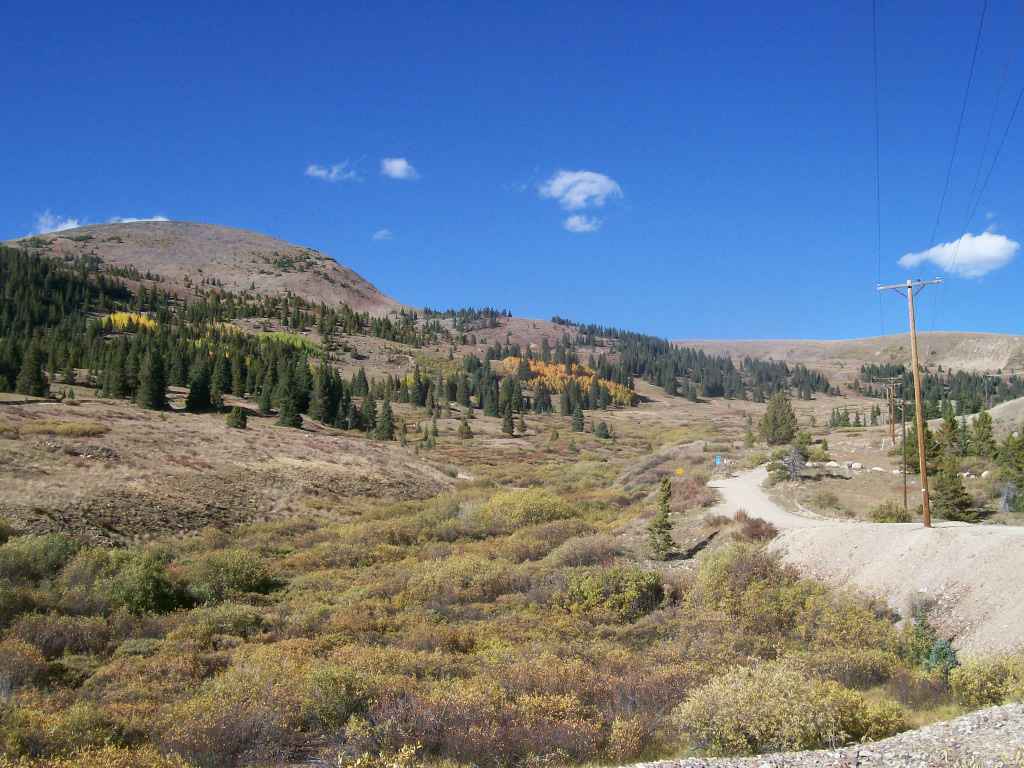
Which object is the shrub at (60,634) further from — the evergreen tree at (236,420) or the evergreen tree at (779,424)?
the evergreen tree at (779,424)

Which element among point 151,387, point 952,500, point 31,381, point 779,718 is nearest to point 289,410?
point 151,387

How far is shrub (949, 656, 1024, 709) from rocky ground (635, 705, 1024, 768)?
1.59m

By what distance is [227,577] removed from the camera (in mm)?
21547

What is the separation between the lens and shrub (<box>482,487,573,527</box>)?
3288cm

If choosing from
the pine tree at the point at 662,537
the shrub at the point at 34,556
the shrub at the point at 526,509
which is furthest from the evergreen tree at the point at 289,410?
the pine tree at the point at 662,537

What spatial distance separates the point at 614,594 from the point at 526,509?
14668 millimetres

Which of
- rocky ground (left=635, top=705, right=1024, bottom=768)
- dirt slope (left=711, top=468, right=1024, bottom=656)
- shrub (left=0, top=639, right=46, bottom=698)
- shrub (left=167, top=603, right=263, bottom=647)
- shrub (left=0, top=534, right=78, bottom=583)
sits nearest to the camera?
rocky ground (left=635, top=705, right=1024, bottom=768)

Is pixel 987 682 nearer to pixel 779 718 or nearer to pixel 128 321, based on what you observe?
pixel 779 718

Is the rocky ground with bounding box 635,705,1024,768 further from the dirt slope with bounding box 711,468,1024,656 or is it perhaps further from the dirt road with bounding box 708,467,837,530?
the dirt road with bounding box 708,467,837,530

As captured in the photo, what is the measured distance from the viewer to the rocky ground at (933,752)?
25.3ft

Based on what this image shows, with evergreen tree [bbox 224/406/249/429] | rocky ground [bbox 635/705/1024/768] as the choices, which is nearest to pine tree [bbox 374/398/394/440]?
evergreen tree [bbox 224/406/249/429]

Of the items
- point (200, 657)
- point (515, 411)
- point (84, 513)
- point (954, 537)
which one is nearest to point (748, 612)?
point (954, 537)

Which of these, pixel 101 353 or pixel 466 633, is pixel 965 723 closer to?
pixel 466 633

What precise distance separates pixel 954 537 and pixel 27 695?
23235mm
